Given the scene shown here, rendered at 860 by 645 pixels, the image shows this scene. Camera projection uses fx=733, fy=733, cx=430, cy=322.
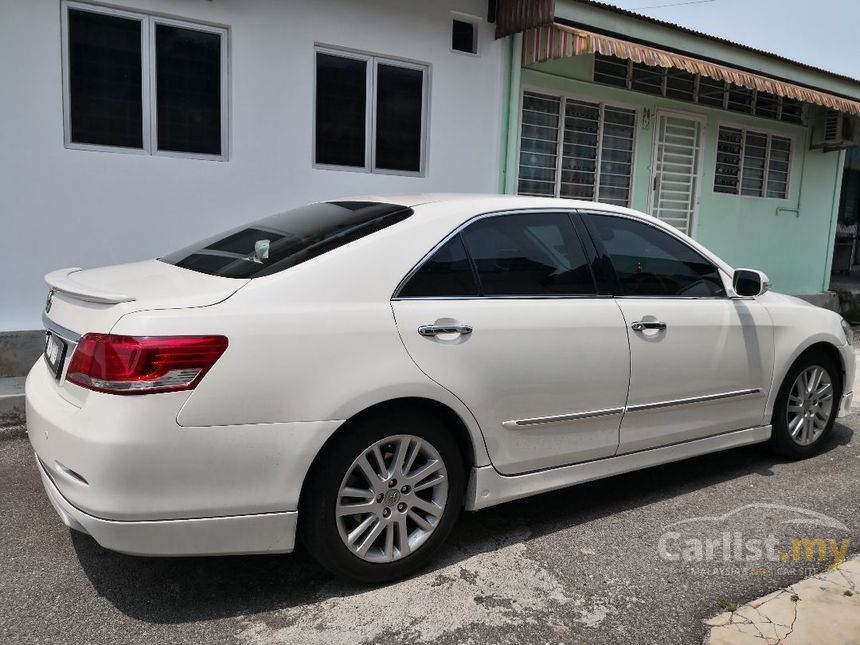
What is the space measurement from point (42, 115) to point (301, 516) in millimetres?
4475

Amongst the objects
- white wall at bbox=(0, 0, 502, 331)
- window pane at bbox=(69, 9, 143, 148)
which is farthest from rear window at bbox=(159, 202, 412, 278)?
window pane at bbox=(69, 9, 143, 148)

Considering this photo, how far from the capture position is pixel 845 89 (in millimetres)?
10656

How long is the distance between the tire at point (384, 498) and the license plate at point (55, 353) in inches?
43.4

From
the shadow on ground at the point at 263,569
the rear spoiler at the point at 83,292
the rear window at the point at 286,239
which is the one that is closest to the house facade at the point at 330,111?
the rear window at the point at 286,239

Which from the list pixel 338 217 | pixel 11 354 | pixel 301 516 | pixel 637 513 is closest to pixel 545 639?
pixel 301 516

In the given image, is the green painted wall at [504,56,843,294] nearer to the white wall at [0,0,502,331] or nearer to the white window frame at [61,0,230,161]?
the white wall at [0,0,502,331]

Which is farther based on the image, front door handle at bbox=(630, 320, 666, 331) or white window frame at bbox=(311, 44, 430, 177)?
white window frame at bbox=(311, 44, 430, 177)

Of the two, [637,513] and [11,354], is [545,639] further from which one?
[11,354]

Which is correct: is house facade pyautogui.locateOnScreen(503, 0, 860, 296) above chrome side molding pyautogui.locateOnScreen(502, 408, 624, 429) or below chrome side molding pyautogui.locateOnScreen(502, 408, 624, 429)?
above

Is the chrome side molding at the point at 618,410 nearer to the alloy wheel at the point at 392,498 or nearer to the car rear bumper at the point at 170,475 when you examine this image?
the alloy wheel at the point at 392,498

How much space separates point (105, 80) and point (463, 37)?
363 cm

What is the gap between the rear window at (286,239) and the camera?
3.06 metres

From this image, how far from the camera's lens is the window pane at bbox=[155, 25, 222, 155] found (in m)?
6.19

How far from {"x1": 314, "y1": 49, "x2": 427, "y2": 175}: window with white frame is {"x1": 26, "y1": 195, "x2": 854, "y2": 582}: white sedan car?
3.52 metres
